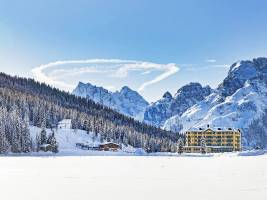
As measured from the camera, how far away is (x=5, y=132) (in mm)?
129375

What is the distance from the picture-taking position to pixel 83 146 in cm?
18100
